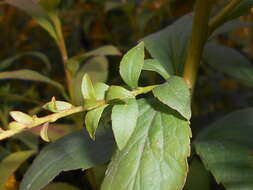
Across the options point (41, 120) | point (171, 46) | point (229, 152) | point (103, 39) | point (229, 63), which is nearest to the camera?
point (41, 120)

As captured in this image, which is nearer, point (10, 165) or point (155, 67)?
point (155, 67)

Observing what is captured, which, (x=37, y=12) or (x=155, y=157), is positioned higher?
(x=37, y=12)

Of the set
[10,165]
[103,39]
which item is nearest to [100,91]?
[10,165]

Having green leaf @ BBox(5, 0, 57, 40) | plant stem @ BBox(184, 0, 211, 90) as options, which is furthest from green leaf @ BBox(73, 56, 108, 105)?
plant stem @ BBox(184, 0, 211, 90)

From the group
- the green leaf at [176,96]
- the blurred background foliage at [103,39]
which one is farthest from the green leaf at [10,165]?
the green leaf at [176,96]

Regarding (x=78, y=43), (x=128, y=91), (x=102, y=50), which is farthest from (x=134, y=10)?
(x=128, y=91)

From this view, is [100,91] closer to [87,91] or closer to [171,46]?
[87,91]

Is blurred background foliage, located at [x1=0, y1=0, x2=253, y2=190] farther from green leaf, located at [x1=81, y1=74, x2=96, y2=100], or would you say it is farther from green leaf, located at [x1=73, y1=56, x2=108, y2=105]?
green leaf, located at [x1=81, y1=74, x2=96, y2=100]

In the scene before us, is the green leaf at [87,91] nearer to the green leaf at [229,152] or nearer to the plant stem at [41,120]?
the plant stem at [41,120]
